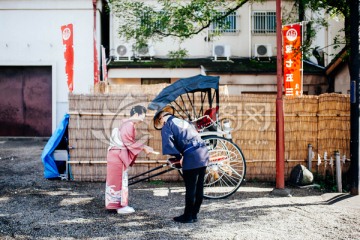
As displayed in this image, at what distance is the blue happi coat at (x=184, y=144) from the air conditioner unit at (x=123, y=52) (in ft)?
47.7

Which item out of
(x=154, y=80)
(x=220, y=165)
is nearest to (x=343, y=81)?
(x=154, y=80)

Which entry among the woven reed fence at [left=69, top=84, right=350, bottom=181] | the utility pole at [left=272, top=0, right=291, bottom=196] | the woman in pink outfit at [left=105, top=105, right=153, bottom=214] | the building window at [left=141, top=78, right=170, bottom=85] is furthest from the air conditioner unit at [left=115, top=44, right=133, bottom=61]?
the woman in pink outfit at [left=105, top=105, right=153, bottom=214]

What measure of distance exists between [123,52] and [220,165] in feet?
45.2

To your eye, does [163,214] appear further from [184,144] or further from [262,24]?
[262,24]

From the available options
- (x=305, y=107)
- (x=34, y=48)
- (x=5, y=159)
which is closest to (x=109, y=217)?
(x=305, y=107)

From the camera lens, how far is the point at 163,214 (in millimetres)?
6598

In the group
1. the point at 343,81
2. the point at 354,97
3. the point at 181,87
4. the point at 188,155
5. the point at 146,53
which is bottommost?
the point at 188,155

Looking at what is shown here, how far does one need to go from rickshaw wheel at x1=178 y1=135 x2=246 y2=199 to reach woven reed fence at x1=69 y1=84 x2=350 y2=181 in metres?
1.01

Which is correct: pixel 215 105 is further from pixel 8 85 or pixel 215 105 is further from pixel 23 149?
pixel 8 85

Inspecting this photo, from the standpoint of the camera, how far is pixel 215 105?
898cm

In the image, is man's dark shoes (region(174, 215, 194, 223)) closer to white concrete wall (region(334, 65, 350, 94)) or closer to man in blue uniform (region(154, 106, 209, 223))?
man in blue uniform (region(154, 106, 209, 223))

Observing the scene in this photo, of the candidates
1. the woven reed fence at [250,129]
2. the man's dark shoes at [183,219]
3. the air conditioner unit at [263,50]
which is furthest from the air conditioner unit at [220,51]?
the man's dark shoes at [183,219]

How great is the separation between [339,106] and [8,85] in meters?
15.9

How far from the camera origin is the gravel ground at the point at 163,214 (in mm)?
5636
